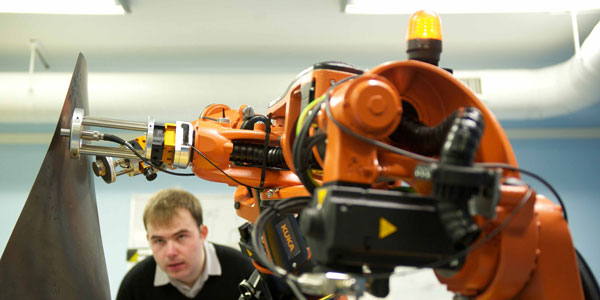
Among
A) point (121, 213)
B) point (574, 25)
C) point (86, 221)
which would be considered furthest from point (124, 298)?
point (574, 25)

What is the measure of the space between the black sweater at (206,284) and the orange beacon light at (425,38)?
174 centimetres

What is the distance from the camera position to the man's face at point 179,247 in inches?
98.4

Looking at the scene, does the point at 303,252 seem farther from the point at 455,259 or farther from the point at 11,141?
the point at 11,141

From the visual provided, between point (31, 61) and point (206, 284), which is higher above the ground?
point (31, 61)

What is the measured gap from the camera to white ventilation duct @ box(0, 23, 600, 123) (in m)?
3.52

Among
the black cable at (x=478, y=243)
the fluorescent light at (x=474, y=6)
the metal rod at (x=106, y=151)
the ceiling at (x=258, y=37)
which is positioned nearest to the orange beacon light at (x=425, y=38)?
the black cable at (x=478, y=243)

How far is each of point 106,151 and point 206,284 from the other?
1.26 metres

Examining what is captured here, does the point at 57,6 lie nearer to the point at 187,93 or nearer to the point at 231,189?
the point at 187,93

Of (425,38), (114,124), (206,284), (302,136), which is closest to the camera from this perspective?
(302,136)

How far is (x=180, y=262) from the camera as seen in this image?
251cm

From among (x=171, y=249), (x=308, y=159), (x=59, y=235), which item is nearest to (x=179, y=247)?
(x=171, y=249)

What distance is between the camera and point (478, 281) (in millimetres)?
1017

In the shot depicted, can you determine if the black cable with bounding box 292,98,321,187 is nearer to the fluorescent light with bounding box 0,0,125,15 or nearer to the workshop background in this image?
the workshop background

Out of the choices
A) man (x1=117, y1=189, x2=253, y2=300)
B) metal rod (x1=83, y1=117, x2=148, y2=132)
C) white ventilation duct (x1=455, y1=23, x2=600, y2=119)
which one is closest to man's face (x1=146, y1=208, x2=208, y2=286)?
man (x1=117, y1=189, x2=253, y2=300)
